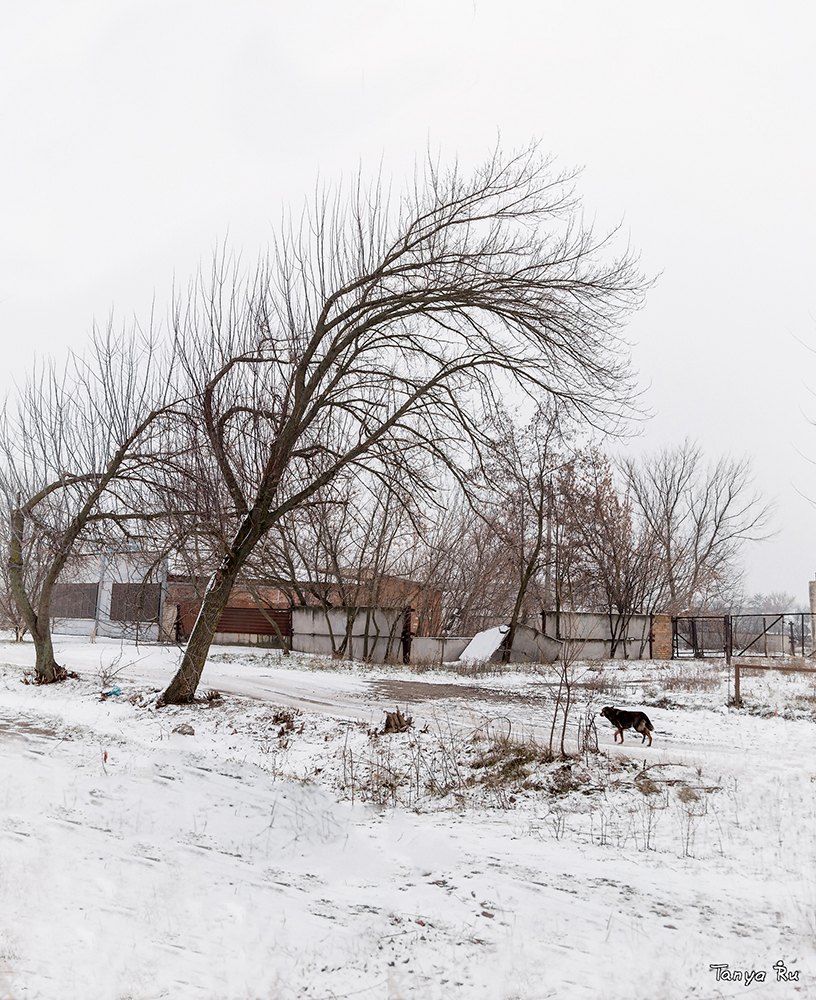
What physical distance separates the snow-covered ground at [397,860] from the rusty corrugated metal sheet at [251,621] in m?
16.1

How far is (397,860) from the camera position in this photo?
507 centimetres

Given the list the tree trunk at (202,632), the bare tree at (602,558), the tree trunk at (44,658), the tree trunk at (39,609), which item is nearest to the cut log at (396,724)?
the tree trunk at (202,632)

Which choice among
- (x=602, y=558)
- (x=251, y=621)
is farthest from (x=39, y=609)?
(x=602, y=558)

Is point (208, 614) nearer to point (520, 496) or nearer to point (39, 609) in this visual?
point (39, 609)

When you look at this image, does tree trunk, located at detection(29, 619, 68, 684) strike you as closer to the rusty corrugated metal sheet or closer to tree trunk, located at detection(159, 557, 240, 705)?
tree trunk, located at detection(159, 557, 240, 705)

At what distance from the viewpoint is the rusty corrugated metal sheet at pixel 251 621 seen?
25.8 metres

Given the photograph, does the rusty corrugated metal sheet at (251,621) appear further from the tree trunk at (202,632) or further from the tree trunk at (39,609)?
the tree trunk at (202,632)

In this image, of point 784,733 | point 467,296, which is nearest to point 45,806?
point 467,296

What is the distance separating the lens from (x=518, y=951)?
3.70 meters

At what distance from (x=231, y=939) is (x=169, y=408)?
8.53 meters

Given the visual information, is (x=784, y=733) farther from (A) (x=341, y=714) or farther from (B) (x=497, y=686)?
(B) (x=497, y=686)

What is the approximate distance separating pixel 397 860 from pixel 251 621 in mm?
22208

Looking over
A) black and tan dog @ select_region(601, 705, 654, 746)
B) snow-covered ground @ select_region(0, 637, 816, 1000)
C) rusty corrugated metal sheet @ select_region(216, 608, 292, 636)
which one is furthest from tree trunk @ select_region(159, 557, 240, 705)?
rusty corrugated metal sheet @ select_region(216, 608, 292, 636)

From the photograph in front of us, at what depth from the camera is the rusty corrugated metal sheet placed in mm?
25797
